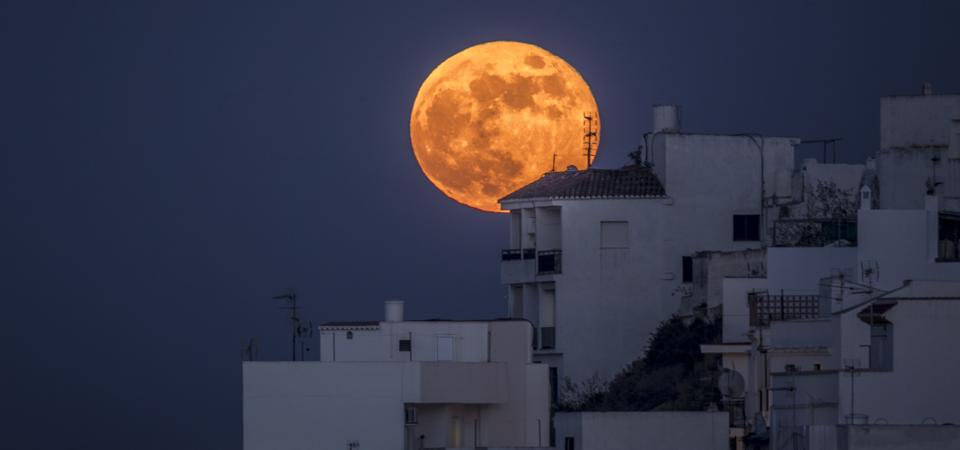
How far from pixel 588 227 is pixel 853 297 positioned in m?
A: 19.0

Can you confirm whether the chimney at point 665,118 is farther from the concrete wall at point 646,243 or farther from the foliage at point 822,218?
the foliage at point 822,218

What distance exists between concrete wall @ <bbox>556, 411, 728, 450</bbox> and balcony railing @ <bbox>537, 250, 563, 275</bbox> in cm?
1946

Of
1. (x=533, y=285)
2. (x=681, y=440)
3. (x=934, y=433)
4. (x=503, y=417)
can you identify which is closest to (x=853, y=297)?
(x=681, y=440)

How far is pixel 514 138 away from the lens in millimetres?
75125

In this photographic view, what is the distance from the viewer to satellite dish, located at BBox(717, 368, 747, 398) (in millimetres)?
55688

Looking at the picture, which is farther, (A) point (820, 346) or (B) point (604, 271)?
(B) point (604, 271)

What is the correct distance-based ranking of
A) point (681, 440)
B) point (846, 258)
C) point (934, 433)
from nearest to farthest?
1. point (934, 433)
2. point (681, 440)
3. point (846, 258)

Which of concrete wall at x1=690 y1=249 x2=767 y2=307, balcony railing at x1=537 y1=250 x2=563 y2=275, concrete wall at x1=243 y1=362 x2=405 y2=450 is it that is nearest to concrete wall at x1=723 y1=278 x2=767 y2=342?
concrete wall at x1=690 y1=249 x2=767 y2=307

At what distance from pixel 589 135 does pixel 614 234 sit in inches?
202

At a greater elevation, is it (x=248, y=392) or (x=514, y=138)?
(x=514, y=138)

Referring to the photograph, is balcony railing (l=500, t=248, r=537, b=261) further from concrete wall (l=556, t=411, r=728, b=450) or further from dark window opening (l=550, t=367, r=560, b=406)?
concrete wall (l=556, t=411, r=728, b=450)

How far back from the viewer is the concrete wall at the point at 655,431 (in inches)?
2057

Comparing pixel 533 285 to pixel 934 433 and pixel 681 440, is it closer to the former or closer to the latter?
pixel 681 440

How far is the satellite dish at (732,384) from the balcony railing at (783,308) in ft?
5.24
